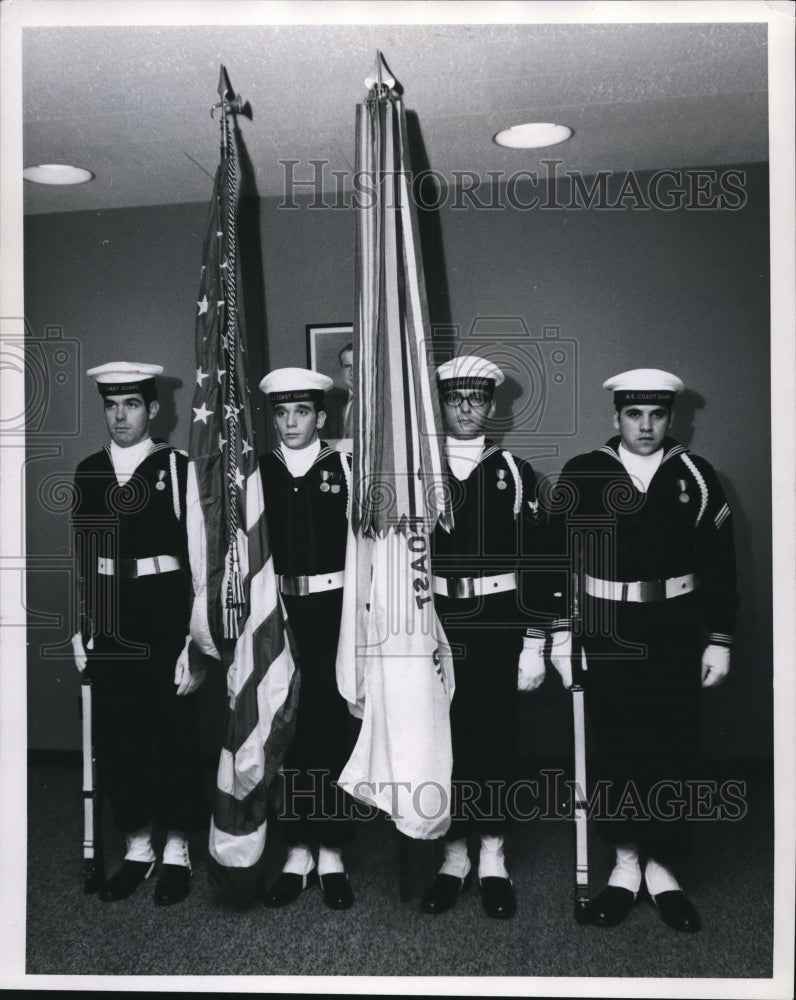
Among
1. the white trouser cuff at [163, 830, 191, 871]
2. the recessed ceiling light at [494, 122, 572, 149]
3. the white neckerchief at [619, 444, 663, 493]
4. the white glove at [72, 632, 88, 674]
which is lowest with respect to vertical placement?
the white trouser cuff at [163, 830, 191, 871]

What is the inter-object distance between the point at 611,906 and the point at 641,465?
1.07 m

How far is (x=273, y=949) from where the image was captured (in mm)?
1765

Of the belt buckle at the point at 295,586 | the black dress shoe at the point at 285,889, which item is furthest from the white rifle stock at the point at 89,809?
the belt buckle at the point at 295,586

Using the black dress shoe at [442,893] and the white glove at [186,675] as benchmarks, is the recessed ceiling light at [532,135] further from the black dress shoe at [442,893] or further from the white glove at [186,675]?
the black dress shoe at [442,893]

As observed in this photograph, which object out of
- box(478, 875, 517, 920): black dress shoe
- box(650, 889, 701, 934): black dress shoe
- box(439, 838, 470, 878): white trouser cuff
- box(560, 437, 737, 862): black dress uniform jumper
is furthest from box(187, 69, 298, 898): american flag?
box(650, 889, 701, 934): black dress shoe

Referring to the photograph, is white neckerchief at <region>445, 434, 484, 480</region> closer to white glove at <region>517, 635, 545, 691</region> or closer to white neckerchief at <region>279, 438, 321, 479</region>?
white neckerchief at <region>279, 438, 321, 479</region>

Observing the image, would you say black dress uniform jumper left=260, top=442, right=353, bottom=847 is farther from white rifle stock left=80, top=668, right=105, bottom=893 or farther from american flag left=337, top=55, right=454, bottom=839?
white rifle stock left=80, top=668, right=105, bottom=893

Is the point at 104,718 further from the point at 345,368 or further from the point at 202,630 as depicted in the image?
the point at 345,368

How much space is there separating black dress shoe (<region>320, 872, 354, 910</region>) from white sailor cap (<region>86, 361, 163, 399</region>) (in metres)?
1.29

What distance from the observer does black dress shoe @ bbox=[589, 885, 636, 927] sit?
69.6 inches

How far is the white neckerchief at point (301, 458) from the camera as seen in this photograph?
185cm

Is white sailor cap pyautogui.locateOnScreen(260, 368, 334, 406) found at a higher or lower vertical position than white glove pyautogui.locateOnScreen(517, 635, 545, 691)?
higher

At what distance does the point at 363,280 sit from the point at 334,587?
751 mm

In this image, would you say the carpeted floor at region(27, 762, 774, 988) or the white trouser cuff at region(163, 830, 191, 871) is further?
the white trouser cuff at region(163, 830, 191, 871)
